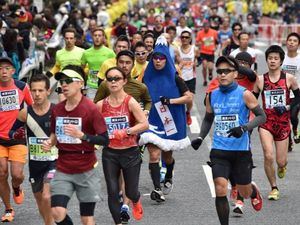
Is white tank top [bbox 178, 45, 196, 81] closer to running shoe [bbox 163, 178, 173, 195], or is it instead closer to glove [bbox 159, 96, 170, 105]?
running shoe [bbox 163, 178, 173, 195]

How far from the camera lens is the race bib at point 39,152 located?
945cm

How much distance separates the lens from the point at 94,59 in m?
15.0

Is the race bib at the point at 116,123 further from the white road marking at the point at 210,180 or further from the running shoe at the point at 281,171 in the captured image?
the running shoe at the point at 281,171

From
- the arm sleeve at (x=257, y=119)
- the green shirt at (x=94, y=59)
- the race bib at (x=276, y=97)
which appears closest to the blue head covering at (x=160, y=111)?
the race bib at (x=276, y=97)

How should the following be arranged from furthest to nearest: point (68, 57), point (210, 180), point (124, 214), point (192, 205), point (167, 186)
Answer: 1. point (68, 57)
2. point (210, 180)
3. point (167, 186)
4. point (192, 205)
5. point (124, 214)

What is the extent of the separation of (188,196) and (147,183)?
3.27 ft

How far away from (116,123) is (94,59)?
5.66m

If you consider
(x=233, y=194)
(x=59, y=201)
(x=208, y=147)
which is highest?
(x=59, y=201)

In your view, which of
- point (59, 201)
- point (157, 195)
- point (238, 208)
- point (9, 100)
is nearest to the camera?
point (59, 201)

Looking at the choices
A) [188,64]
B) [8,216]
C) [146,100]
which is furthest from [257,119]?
[188,64]

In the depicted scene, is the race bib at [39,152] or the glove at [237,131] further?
the race bib at [39,152]

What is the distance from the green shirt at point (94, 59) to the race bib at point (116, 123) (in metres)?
5.48

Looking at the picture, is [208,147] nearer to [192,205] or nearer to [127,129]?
[192,205]

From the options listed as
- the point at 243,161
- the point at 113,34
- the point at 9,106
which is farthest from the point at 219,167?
the point at 113,34
